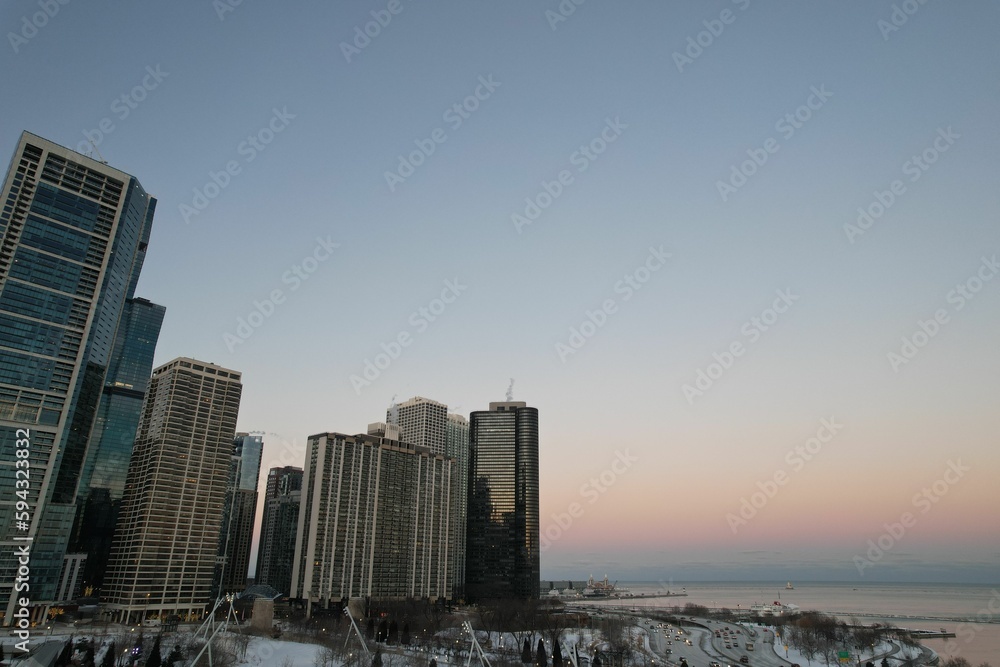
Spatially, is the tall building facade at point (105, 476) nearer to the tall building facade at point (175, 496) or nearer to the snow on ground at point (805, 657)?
the tall building facade at point (175, 496)

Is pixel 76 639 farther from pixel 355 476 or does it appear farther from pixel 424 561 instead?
pixel 424 561

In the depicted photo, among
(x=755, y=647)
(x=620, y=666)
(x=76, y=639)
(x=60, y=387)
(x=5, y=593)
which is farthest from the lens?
(x=755, y=647)

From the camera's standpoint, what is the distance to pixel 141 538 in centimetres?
14750

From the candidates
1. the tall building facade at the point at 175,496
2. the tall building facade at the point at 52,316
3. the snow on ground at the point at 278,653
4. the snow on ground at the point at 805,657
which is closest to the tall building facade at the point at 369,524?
the tall building facade at the point at 175,496

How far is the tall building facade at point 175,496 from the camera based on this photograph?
5723 inches

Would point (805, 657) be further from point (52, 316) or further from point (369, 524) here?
point (52, 316)

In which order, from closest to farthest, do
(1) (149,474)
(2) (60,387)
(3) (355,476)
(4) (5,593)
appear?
1. (4) (5,593)
2. (2) (60,387)
3. (1) (149,474)
4. (3) (355,476)

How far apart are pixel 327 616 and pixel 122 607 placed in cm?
4606

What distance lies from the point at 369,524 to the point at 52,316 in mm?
94399

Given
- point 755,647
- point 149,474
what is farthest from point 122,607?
point 755,647

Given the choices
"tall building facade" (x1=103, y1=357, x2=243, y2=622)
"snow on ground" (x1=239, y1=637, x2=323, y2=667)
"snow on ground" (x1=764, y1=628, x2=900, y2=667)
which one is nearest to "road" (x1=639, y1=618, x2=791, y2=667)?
"snow on ground" (x1=764, y1=628, x2=900, y2=667)

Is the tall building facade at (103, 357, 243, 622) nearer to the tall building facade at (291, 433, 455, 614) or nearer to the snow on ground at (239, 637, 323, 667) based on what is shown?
the tall building facade at (291, 433, 455, 614)

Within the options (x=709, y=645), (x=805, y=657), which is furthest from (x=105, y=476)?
(x=805, y=657)

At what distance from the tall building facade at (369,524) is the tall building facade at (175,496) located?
75.6 ft
